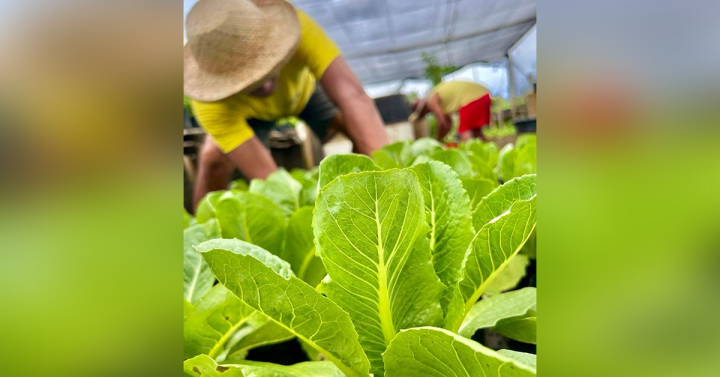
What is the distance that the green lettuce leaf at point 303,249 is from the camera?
58cm

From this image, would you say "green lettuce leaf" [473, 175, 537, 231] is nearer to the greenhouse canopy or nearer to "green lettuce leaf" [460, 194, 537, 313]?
"green lettuce leaf" [460, 194, 537, 313]

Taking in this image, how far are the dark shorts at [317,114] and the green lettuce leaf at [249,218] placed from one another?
1115 mm

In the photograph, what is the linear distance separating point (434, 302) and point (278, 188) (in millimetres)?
499

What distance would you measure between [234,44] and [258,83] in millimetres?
195

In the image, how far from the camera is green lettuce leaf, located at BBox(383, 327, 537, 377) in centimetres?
23

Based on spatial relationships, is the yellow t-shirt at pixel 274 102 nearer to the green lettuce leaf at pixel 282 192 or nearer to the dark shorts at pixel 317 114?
the dark shorts at pixel 317 114

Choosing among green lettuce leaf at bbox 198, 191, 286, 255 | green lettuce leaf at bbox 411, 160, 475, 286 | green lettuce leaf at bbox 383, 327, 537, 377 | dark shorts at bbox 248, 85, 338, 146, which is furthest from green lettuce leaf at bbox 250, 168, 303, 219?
dark shorts at bbox 248, 85, 338, 146

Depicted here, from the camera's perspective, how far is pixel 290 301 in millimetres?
298

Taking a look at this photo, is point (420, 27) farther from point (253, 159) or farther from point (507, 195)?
point (253, 159)

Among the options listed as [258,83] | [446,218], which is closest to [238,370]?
[446,218]

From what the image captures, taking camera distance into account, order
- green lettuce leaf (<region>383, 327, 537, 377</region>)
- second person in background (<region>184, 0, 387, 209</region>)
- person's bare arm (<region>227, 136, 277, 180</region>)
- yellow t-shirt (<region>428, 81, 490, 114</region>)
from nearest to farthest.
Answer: green lettuce leaf (<region>383, 327, 537, 377</region>)
second person in background (<region>184, 0, 387, 209</region>)
yellow t-shirt (<region>428, 81, 490, 114</region>)
person's bare arm (<region>227, 136, 277, 180</region>)

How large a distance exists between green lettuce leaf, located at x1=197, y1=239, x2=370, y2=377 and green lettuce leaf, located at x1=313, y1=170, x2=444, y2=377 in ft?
0.14
